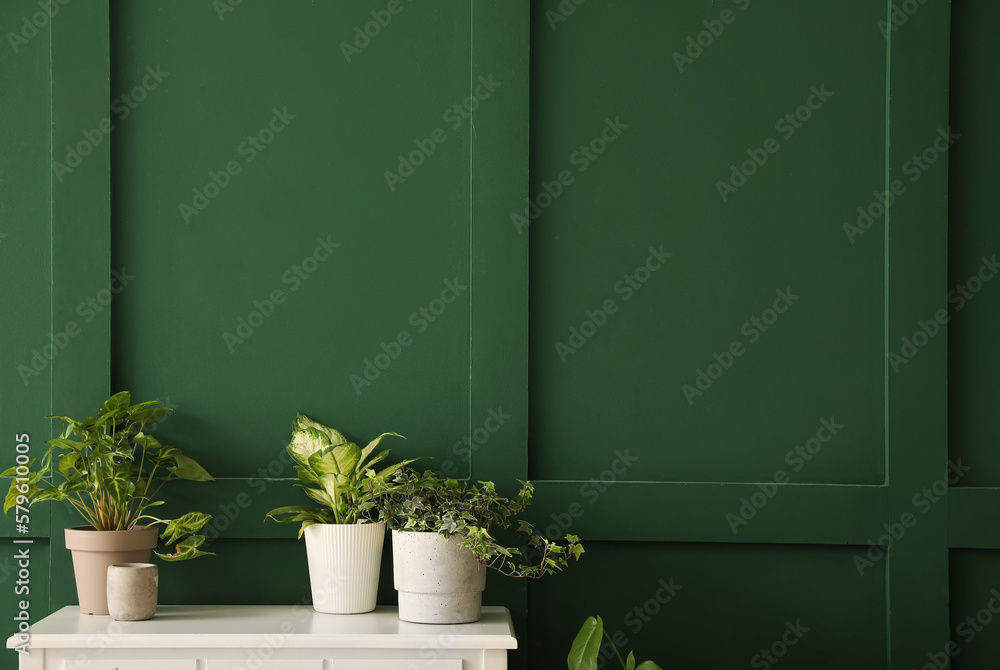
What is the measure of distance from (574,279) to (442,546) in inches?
32.4

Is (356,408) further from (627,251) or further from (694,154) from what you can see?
(694,154)

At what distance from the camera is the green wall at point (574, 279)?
7.82 feet

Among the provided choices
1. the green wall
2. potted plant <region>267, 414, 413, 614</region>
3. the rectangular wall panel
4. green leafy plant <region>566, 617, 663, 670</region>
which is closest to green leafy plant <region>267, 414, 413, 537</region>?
potted plant <region>267, 414, 413, 614</region>

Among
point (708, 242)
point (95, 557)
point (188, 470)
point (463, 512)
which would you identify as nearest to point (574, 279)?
point (708, 242)

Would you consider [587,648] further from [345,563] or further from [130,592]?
[130,592]

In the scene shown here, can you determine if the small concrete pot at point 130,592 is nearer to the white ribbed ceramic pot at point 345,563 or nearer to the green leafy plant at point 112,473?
Answer: the green leafy plant at point 112,473

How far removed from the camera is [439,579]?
2.09 m

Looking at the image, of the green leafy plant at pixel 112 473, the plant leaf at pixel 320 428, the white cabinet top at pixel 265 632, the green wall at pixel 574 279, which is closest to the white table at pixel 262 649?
the white cabinet top at pixel 265 632

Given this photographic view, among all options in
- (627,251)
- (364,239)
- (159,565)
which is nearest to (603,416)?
(627,251)

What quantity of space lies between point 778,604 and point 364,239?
1516 millimetres

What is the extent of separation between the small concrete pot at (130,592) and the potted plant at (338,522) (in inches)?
12.8

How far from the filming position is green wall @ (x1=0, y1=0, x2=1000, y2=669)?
2383mm

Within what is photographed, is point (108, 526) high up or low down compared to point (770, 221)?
down

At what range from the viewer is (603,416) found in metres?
2.43
